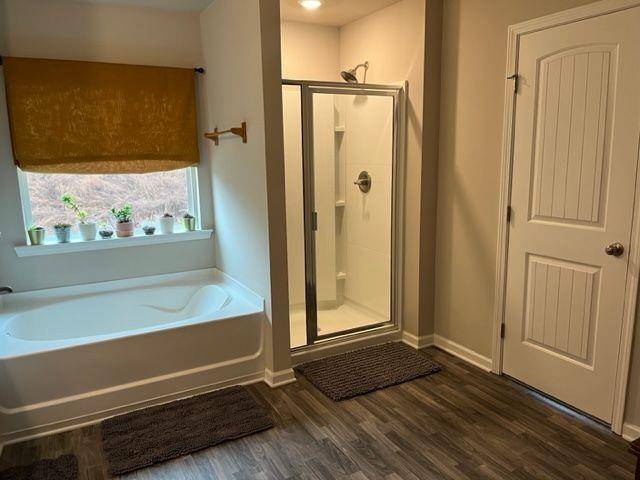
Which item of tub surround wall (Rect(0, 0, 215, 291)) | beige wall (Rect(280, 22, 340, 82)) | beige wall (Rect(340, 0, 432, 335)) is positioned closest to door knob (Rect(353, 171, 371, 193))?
beige wall (Rect(340, 0, 432, 335))

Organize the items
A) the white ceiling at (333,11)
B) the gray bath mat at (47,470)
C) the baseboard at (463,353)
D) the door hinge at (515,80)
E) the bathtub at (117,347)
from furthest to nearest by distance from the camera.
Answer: the white ceiling at (333,11), the baseboard at (463,353), the door hinge at (515,80), the bathtub at (117,347), the gray bath mat at (47,470)

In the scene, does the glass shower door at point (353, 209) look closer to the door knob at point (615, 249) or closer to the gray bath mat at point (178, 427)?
the gray bath mat at point (178, 427)

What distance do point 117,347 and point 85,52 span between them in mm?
1951

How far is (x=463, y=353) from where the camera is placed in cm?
320

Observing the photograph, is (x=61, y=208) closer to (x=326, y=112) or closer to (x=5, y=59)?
(x=5, y=59)

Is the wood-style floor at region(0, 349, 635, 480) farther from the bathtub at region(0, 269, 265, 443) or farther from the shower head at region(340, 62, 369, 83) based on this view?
the shower head at region(340, 62, 369, 83)

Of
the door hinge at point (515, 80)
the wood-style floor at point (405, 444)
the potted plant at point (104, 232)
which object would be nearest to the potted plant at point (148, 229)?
the potted plant at point (104, 232)

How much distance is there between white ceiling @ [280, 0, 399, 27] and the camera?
329 centimetres

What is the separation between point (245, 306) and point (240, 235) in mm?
488

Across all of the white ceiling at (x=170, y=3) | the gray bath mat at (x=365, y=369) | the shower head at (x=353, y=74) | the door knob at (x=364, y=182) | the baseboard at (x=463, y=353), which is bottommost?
the gray bath mat at (x=365, y=369)

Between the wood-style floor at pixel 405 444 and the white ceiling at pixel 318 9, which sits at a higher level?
the white ceiling at pixel 318 9

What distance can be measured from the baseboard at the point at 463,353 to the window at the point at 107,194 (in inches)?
80.3

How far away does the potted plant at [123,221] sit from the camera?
334 centimetres

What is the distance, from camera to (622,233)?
2225 millimetres
